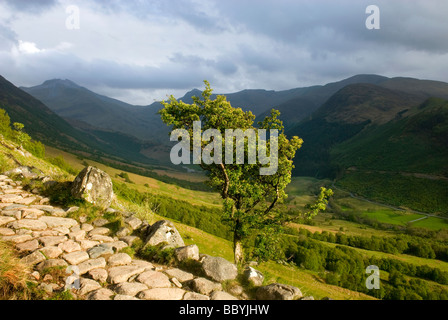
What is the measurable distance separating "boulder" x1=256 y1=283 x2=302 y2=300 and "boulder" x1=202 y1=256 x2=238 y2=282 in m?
1.09

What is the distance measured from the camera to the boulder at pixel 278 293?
733 centimetres

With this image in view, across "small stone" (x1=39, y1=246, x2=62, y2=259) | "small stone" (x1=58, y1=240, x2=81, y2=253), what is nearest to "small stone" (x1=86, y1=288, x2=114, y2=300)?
"small stone" (x1=39, y1=246, x2=62, y2=259)

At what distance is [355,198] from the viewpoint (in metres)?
189

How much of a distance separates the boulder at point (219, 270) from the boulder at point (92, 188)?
739cm

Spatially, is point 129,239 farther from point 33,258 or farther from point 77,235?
point 33,258

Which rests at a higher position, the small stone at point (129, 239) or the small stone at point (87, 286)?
the small stone at point (87, 286)

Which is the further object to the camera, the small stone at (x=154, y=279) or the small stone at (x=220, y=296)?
the small stone at (x=154, y=279)

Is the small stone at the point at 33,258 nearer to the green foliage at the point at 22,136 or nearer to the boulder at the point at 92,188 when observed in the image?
the boulder at the point at 92,188

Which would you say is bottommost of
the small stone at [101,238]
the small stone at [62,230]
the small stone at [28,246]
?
the small stone at [101,238]

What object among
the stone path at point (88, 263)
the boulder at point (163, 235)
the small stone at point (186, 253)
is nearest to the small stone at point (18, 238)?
the stone path at point (88, 263)

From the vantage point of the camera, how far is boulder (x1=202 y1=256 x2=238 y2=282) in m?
8.38
